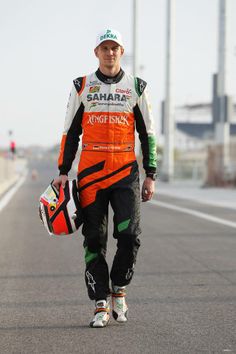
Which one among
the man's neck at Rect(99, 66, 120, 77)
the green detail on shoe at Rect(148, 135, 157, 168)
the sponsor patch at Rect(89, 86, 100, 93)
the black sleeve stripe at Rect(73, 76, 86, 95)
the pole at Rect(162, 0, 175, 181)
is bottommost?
the green detail on shoe at Rect(148, 135, 157, 168)

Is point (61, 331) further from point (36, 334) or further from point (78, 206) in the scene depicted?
point (78, 206)

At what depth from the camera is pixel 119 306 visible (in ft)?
18.5

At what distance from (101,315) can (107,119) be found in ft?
4.57

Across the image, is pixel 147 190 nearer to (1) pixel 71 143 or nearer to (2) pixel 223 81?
(1) pixel 71 143

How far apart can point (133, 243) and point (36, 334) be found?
3.13ft

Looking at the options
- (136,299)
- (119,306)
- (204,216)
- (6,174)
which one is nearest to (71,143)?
(119,306)

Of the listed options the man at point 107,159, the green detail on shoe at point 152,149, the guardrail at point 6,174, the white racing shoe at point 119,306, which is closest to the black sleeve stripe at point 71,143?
the man at point 107,159

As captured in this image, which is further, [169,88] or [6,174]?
[6,174]

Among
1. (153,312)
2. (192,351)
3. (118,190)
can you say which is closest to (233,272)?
(153,312)

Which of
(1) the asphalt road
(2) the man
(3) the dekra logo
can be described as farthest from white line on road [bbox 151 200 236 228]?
(3) the dekra logo

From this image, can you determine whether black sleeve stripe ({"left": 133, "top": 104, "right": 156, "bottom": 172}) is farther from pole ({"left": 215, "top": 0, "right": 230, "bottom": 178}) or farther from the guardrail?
pole ({"left": 215, "top": 0, "right": 230, "bottom": 178})

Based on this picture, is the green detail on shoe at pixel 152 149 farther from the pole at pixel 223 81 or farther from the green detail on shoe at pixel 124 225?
the pole at pixel 223 81

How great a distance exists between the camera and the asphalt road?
5.00 meters

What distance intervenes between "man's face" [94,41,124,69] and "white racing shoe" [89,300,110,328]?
5.60 ft
